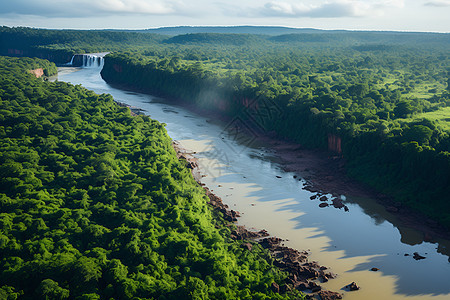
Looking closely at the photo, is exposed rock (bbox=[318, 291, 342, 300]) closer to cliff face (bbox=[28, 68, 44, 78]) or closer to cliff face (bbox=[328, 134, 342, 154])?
cliff face (bbox=[328, 134, 342, 154])

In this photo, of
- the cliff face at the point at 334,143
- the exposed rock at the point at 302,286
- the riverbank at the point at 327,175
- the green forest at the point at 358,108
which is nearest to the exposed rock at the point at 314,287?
the exposed rock at the point at 302,286

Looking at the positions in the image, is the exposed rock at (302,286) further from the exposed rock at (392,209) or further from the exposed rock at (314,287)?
the exposed rock at (392,209)

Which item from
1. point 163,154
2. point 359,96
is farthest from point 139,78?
point 163,154

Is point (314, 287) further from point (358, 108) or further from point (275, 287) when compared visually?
point (358, 108)

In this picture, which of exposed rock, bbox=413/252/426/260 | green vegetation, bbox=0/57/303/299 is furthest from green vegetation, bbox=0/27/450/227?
green vegetation, bbox=0/57/303/299

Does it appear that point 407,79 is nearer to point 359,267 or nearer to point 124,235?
point 359,267

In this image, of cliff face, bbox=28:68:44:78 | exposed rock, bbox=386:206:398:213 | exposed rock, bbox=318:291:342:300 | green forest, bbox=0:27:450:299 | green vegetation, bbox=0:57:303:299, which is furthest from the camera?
cliff face, bbox=28:68:44:78
